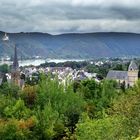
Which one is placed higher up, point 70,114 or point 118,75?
point 70,114

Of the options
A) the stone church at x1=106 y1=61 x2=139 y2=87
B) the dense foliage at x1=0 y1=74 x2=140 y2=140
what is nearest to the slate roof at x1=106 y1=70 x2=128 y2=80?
the stone church at x1=106 y1=61 x2=139 y2=87

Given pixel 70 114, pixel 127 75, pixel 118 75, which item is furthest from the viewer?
pixel 118 75

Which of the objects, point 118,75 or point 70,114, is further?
point 118,75

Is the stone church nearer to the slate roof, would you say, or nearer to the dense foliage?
the slate roof

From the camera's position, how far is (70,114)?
154ft

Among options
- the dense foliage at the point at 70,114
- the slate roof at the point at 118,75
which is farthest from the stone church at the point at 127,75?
the dense foliage at the point at 70,114

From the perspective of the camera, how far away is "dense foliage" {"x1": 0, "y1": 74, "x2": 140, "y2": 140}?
26609mm

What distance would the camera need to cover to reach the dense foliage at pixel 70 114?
26609mm

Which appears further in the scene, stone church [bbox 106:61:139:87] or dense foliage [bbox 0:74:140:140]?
stone church [bbox 106:61:139:87]

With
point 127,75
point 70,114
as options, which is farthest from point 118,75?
point 70,114

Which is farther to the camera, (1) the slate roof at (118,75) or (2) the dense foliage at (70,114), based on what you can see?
(1) the slate roof at (118,75)

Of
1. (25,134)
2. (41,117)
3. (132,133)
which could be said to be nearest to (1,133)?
(25,134)

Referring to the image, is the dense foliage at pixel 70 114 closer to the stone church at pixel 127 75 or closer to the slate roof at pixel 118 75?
the stone church at pixel 127 75

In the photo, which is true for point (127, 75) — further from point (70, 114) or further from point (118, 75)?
point (70, 114)
